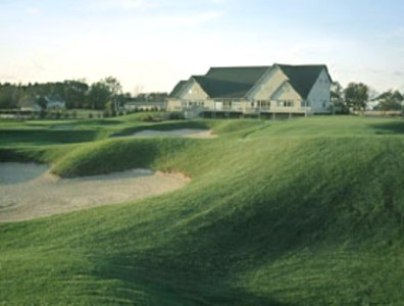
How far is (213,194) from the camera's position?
18750 mm

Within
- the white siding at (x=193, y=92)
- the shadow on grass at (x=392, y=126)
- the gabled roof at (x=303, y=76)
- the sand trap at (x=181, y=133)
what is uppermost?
the gabled roof at (x=303, y=76)

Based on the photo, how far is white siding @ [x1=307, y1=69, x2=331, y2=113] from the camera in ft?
273

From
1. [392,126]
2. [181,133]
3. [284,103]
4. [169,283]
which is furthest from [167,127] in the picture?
[284,103]

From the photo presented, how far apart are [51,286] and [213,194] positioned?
8331 millimetres

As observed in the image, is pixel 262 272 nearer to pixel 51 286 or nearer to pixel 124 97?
pixel 51 286

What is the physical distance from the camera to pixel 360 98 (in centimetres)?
10344

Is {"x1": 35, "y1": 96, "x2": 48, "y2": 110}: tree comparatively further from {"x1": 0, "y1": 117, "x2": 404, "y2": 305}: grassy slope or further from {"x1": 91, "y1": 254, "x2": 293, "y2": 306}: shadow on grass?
{"x1": 91, "y1": 254, "x2": 293, "y2": 306}: shadow on grass

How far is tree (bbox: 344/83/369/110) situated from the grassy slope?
82.2 m

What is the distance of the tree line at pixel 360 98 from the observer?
Result: 102m

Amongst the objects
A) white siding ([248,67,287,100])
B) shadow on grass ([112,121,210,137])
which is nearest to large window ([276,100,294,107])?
white siding ([248,67,287,100])

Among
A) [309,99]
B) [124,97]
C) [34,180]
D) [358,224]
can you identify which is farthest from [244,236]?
[124,97]

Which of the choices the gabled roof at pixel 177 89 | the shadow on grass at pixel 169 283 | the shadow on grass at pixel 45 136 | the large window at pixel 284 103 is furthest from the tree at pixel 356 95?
the shadow on grass at pixel 169 283

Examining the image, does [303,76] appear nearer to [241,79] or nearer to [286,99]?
[286,99]

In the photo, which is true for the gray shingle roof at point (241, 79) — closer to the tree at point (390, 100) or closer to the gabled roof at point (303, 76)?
the gabled roof at point (303, 76)
